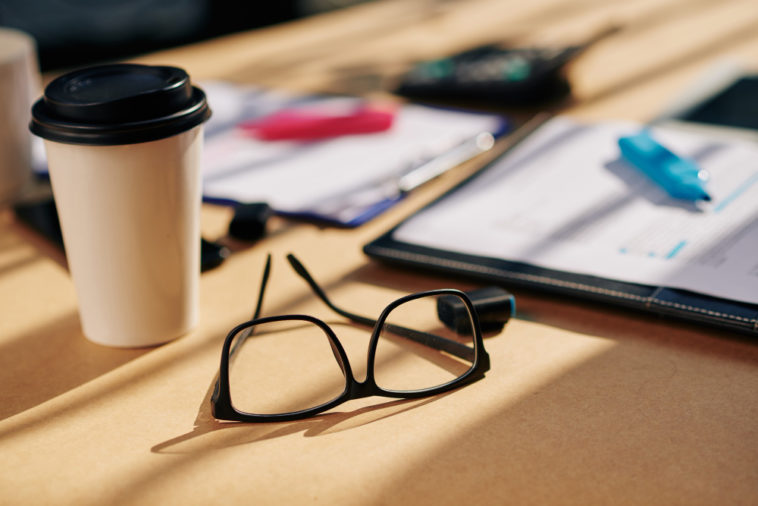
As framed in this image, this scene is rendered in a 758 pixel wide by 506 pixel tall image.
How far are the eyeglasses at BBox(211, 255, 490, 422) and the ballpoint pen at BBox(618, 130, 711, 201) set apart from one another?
262 mm

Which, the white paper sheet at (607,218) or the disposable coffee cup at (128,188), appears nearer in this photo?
the disposable coffee cup at (128,188)

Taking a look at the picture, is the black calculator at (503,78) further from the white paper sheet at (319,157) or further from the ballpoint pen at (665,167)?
the ballpoint pen at (665,167)

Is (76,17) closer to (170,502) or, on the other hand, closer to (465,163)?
(465,163)

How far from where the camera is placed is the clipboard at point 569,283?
54 centimetres

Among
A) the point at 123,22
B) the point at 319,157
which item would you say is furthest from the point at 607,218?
the point at 123,22

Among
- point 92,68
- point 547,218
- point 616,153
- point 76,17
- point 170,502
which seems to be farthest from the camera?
point 76,17

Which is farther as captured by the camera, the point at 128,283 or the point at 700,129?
the point at 700,129

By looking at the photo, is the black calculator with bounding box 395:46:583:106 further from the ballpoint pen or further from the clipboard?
the clipboard

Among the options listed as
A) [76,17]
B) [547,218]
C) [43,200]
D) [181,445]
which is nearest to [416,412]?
[181,445]

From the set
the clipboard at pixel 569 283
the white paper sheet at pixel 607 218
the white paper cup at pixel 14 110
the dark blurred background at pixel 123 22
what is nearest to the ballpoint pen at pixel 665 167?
the white paper sheet at pixel 607 218

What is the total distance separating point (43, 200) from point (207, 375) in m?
0.40

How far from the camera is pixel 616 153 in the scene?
0.81 meters

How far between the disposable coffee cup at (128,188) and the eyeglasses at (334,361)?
69 millimetres

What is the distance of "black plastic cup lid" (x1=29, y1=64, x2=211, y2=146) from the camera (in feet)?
1.56
